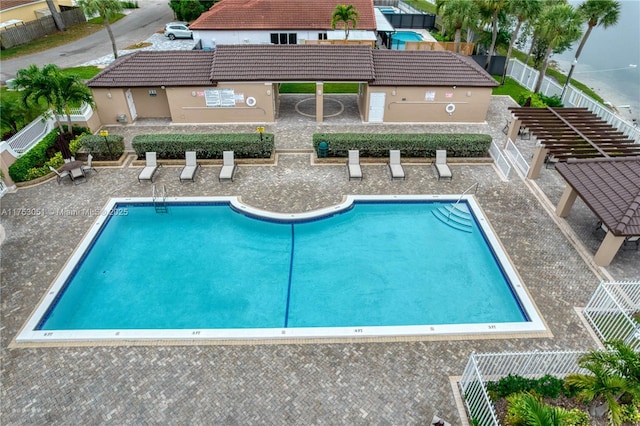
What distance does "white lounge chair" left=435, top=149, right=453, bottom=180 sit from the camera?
63.0 ft

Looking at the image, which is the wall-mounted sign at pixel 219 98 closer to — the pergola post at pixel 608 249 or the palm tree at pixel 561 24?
the pergola post at pixel 608 249

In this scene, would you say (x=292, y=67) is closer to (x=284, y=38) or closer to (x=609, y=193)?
(x=284, y=38)

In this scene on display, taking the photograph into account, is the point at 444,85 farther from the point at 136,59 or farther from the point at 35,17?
the point at 35,17

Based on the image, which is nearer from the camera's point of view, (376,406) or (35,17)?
(376,406)

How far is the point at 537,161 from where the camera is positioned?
18.8 metres

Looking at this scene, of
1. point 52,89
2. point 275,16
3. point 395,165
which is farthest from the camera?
point 275,16

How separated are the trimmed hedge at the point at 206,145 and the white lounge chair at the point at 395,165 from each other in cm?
632

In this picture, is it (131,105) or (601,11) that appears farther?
(601,11)

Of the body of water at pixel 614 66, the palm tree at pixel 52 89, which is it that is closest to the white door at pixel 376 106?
the palm tree at pixel 52 89

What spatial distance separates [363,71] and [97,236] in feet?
55.8

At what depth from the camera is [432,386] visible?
10469 millimetres

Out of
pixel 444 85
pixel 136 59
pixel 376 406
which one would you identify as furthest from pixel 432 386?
pixel 136 59

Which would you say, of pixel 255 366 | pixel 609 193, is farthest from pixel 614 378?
pixel 255 366

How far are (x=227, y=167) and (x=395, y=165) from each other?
856 cm
